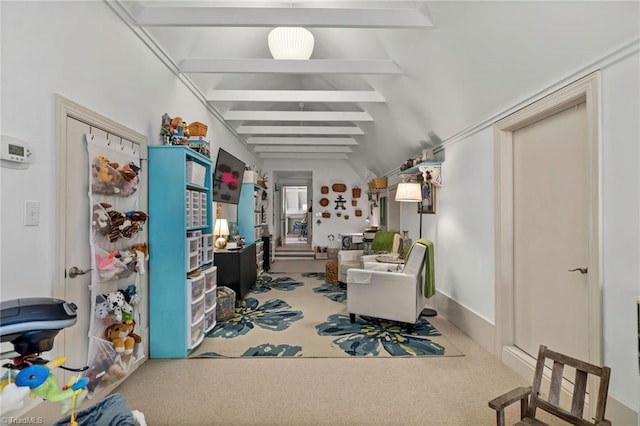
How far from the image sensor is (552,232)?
2.38 metres

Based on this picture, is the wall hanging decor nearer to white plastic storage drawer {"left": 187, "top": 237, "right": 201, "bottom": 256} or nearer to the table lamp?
the table lamp

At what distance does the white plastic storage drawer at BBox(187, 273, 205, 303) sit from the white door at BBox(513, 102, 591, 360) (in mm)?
2856

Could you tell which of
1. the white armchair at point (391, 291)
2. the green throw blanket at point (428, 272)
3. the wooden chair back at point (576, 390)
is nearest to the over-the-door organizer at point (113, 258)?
the white armchair at point (391, 291)

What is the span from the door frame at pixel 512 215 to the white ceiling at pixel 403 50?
14 centimetres

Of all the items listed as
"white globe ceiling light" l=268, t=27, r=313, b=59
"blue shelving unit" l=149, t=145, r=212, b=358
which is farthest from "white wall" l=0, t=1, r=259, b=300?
"white globe ceiling light" l=268, t=27, r=313, b=59

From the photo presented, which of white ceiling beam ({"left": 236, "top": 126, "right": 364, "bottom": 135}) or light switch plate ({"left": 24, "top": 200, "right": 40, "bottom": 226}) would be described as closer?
light switch plate ({"left": 24, "top": 200, "right": 40, "bottom": 226})

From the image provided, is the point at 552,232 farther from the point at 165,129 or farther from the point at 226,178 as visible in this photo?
the point at 226,178

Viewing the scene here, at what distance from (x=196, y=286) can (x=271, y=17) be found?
2406 millimetres

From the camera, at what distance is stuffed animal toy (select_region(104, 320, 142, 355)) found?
227cm

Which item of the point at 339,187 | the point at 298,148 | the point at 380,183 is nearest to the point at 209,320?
the point at 298,148

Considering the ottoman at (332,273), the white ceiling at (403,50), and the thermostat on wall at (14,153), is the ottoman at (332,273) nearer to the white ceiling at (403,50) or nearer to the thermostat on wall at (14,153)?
the white ceiling at (403,50)

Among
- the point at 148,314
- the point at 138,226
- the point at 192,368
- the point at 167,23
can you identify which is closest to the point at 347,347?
the point at 192,368

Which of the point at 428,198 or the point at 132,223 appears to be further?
the point at 428,198

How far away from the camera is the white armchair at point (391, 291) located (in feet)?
11.1
